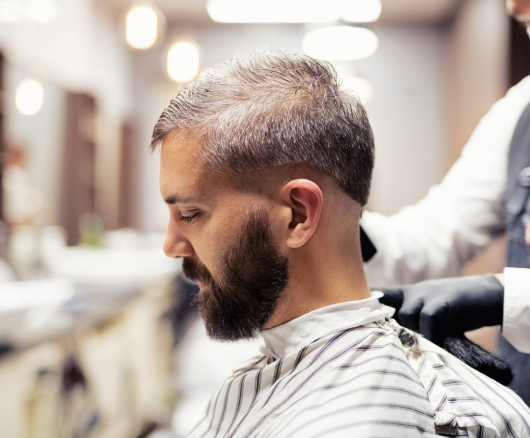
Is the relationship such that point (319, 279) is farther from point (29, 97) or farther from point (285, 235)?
point (29, 97)

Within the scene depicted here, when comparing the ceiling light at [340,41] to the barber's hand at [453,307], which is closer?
the barber's hand at [453,307]

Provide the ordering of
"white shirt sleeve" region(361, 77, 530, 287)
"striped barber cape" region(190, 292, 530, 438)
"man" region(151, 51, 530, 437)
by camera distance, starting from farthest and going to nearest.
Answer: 1. "white shirt sleeve" region(361, 77, 530, 287)
2. "man" region(151, 51, 530, 437)
3. "striped barber cape" region(190, 292, 530, 438)

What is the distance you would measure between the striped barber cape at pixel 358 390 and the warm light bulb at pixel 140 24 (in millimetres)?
3237

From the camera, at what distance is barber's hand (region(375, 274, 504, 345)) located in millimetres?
978

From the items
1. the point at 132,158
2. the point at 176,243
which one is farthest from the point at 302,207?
the point at 132,158

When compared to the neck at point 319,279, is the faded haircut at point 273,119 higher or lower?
higher

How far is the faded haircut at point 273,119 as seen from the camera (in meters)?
0.90

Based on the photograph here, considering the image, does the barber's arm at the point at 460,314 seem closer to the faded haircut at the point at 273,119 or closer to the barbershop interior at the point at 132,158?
the barbershop interior at the point at 132,158

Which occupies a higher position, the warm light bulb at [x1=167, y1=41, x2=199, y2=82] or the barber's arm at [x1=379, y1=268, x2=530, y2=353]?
the warm light bulb at [x1=167, y1=41, x2=199, y2=82]

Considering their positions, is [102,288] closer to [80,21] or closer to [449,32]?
[80,21]

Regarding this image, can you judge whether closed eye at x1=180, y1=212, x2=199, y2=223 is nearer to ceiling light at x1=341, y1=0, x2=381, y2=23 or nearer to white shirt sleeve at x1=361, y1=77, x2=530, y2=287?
white shirt sleeve at x1=361, y1=77, x2=530, y2=287

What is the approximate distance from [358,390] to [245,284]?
30 cm

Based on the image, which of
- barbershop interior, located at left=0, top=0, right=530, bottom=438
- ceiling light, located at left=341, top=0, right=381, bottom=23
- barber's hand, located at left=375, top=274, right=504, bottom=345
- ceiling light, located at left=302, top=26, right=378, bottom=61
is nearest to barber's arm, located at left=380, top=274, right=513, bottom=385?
barber's hand, located at left=375, top=274, right=504, bottom=345

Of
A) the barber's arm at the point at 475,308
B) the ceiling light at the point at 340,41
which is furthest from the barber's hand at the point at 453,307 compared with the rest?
the ceiling light at the point at 340,41
